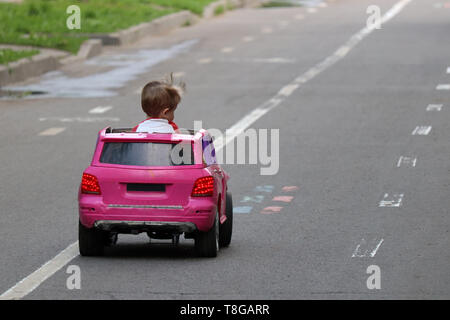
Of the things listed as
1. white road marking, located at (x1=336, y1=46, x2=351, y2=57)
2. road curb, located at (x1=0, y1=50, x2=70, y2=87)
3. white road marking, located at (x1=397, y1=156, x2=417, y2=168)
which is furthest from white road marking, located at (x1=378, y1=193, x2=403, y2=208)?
white road marking, located at (x1=336, y1=46, x2=351, y2=57)

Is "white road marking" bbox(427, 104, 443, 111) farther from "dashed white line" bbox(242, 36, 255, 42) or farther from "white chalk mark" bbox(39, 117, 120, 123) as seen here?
"dashed white line" bbox(242, 36, 255, 42)

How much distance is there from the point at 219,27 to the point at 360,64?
382 inches

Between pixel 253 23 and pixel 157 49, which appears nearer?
pixel 157 49

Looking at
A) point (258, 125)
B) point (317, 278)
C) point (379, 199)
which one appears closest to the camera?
point (317, 278)

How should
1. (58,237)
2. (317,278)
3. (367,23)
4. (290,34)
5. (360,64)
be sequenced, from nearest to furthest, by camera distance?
(317,278), (58,237), (360,64), (290,34), (367,23)

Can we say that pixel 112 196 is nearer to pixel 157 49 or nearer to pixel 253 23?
pixel 157 49

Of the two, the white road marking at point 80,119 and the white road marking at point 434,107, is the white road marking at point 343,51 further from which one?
the white road marking at point 80,119

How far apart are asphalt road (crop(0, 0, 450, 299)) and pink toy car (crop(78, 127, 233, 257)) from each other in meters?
0.31

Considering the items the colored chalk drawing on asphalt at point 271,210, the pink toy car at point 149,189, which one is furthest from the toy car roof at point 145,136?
the colored chalk drawing on asphalt at point 271,210

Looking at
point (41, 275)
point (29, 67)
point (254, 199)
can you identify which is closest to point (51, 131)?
point (254, 199)

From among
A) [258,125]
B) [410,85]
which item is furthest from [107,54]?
[258,125]

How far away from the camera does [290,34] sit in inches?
1377

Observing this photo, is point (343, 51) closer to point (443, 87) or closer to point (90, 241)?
point (443, 87)

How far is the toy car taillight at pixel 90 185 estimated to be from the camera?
10.4 meters
